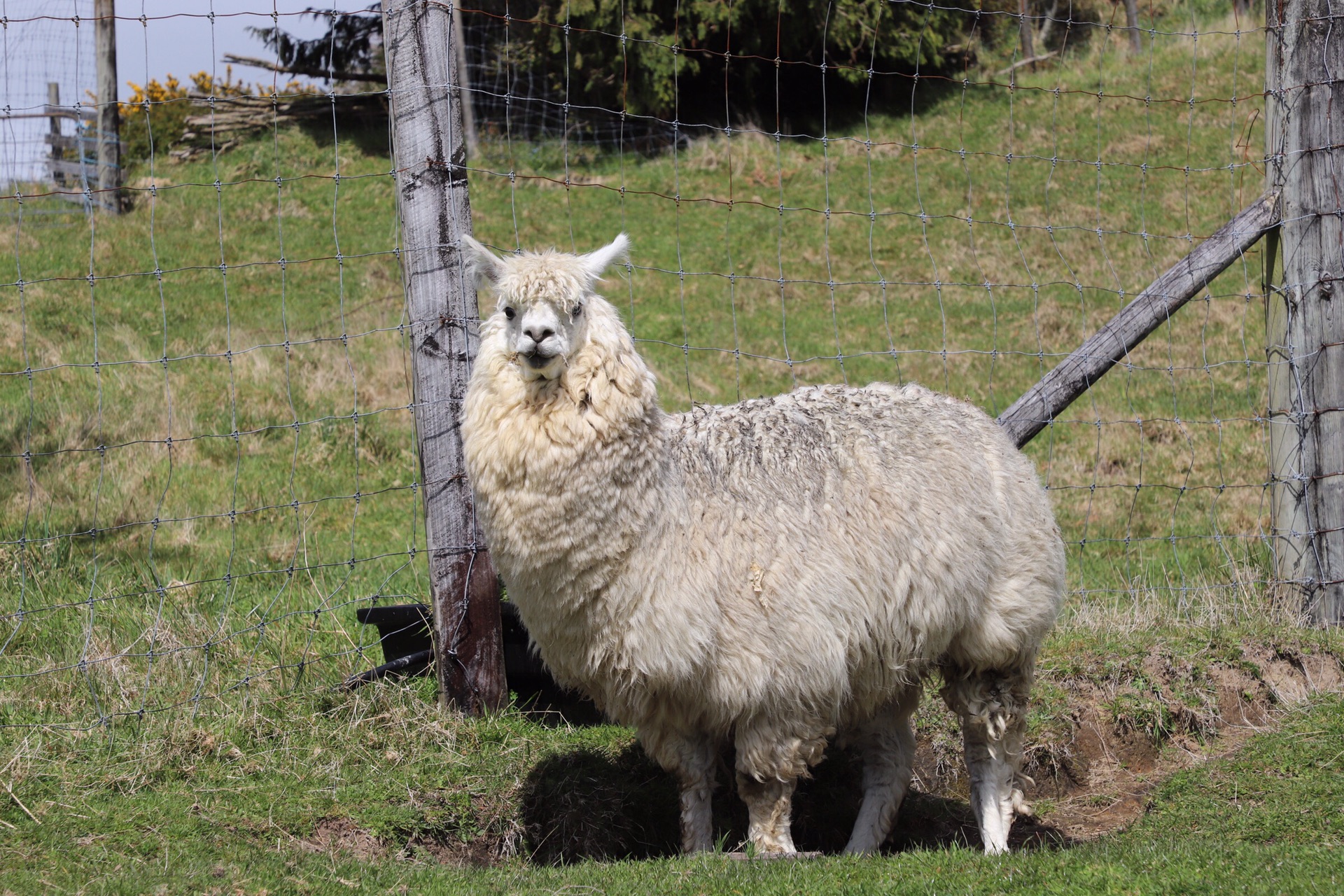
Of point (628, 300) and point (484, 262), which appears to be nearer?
point (484, 262)

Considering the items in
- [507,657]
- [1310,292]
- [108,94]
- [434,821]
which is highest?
[108,94]

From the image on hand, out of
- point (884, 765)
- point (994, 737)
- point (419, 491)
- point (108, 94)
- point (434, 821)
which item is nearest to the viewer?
point (434, 821)

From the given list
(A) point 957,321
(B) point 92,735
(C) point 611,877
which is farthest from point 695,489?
(A) point 957,321

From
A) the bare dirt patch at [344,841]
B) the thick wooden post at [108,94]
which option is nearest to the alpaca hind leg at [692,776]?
the bare dirt patch at [344,841]

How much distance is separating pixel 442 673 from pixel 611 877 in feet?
4.59

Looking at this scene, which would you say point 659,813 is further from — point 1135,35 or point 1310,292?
point 1135,35

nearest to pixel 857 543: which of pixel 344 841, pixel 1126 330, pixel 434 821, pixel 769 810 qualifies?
pixel 769 810

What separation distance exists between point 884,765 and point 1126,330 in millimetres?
2448

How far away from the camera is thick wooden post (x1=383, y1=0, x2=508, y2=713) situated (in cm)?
451

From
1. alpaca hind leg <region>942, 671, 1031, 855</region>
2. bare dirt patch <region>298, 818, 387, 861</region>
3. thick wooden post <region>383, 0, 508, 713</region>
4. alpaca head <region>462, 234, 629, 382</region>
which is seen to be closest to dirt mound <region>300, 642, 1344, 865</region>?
bare dirt patch <region>298, 818, 387, 861</region>

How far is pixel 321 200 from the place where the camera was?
17.5 metres

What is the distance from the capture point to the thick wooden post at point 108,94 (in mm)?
15586

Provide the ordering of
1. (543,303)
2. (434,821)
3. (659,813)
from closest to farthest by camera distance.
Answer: (543,303), (434,821), (659,813)

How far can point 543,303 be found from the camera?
3.48 meters
